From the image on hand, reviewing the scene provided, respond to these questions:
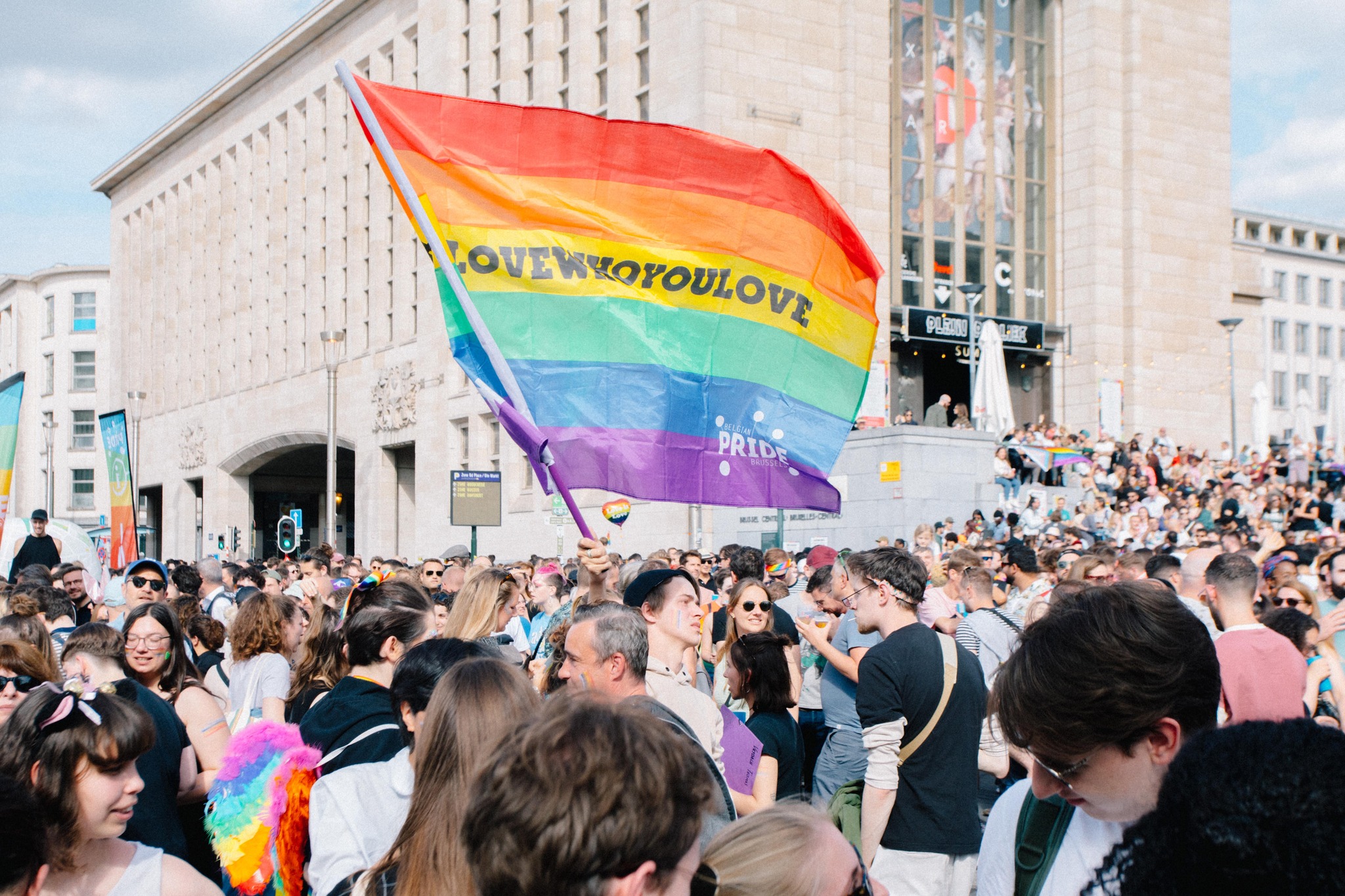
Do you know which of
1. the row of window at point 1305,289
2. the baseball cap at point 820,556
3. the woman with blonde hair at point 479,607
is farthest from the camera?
the row of window at point 1305,289

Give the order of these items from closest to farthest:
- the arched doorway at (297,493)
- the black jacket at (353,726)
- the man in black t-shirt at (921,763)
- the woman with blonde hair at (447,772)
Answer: the woman with blonde hair at (447,772) → the black jacket at (353,726) → the man in black t-shirt at (921,763) → the arched doorway at (297,493)

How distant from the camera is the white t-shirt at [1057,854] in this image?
7.35 feet

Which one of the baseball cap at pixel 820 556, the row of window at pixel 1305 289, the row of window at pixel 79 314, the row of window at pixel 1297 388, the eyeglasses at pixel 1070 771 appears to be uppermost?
the row of window at pixel 1305 289

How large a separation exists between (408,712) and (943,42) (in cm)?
3667

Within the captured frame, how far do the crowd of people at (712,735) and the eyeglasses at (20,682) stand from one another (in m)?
0.02

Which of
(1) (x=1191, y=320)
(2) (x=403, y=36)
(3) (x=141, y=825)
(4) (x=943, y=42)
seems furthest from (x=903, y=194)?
(3) (x=141, y=825)

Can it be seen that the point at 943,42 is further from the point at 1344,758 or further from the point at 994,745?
the point at 1344,758

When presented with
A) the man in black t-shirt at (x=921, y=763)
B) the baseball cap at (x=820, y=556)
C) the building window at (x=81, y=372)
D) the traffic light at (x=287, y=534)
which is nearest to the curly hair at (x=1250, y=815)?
the man in black t-shirt at (x=921, y=763)

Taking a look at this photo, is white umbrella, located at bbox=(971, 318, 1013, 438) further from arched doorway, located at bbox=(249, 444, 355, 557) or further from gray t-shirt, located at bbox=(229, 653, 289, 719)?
arched doorway, located at bbox=(249, 444, 355, 557)

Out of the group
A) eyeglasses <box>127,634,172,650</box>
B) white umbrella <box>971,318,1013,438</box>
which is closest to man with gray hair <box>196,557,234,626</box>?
eyeglasses <box>127,634,172,650</box>

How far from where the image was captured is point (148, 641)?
5.36m

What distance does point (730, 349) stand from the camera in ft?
22.4

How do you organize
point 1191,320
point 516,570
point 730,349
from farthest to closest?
point 1191,320
point 516,570
point 730,349

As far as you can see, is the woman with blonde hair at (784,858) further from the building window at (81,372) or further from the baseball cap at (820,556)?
the building window at (81,372)
